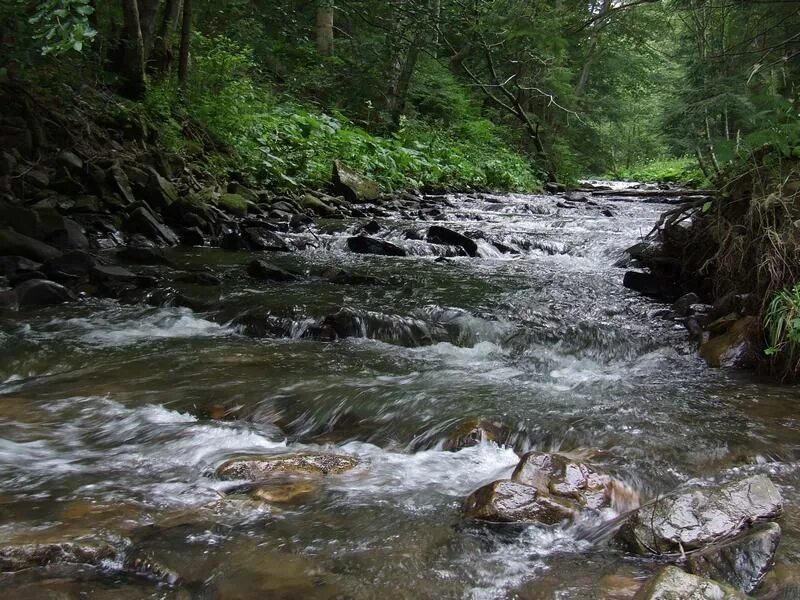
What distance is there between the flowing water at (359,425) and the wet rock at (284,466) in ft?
0.27

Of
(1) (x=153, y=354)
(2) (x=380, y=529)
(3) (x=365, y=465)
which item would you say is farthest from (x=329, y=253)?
(2) (x=380, y=529)

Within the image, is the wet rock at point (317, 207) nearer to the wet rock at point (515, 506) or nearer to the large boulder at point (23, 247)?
the large boulder at point (23, 247)

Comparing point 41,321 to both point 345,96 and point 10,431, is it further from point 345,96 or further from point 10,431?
point 345,96

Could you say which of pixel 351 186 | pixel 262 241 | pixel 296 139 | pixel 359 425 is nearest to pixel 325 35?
pixel 296 139

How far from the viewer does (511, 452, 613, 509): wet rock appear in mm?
2967

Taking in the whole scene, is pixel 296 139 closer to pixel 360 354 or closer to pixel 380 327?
pixel 380 327

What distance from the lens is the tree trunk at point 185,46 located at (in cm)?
1248

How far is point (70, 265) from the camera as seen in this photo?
24.1 feet

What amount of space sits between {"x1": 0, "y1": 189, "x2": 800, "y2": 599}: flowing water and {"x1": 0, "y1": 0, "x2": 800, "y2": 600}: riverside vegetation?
0.02 meters

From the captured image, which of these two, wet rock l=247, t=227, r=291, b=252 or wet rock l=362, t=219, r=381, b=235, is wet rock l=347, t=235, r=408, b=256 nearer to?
wet rock l=247, t=227, r=291, b=252

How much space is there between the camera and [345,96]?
19953 mm

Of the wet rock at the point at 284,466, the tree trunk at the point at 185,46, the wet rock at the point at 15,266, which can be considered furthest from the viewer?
the tree trunk at the point at 185,46

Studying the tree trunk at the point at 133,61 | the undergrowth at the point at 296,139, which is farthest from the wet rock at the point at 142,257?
the tree trunk at the point at 133,61

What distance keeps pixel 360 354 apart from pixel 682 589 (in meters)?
3.68
